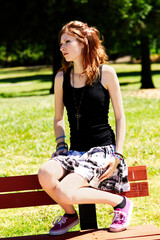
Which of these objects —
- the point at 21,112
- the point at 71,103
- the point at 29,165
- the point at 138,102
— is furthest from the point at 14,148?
the point at 138,102

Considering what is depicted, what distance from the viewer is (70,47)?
12.2ft

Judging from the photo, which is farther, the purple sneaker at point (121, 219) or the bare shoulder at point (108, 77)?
the bare shoulder at point (108, 77)

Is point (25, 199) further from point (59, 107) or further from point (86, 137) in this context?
point (59, 107)

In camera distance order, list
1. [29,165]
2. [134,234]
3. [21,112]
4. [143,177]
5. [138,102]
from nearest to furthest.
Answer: [134,234] → [143,177] → [29,165] → [21,112] → [138,102]

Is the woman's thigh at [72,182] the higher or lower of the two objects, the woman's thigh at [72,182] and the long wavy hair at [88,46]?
the lower

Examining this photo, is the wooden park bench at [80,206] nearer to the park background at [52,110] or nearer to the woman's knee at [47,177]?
the woman's knee at [47,177]

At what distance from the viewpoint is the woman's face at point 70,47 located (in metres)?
3.71

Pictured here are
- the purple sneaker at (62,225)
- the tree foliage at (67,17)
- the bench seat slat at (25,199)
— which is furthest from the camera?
the tree foliage at (67,17)

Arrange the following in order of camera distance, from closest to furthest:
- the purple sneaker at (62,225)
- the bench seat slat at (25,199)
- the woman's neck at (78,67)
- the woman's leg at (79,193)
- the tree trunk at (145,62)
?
the woman's leg at (79,193), the purple sneaker at (62,225), the bench seat slat at (25,199), the woman's neck at (78,67), the tree trunk at (145,62)

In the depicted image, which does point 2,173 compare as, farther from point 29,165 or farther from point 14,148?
point 14,148

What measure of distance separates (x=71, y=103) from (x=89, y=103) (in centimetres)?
16

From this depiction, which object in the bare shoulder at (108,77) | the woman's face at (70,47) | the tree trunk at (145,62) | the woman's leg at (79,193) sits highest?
the woman's face at (70,47)

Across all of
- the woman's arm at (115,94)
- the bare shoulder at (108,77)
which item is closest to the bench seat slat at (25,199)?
the woman's arm at (115,94)

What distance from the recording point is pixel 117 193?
143 inches
